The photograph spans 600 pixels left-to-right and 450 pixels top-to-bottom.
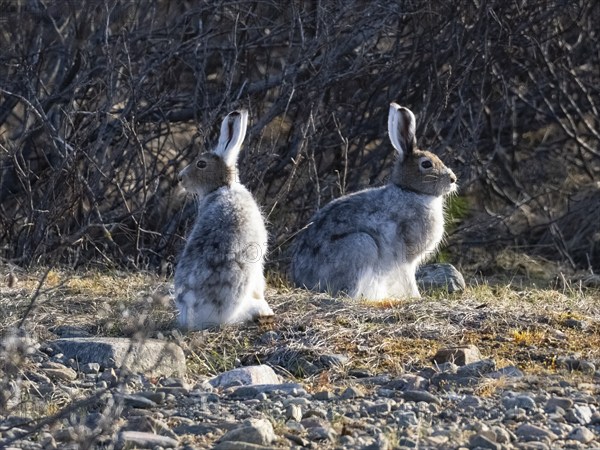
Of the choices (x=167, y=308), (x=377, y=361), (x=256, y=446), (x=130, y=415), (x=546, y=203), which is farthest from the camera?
(x=546, y=203)

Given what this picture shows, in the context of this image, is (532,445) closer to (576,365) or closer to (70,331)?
(576,365)

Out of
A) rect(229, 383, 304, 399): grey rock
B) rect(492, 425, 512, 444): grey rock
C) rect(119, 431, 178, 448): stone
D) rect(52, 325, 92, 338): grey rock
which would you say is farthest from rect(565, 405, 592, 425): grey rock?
rect(52, 325, 92, 338): grey rock

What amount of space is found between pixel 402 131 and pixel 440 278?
948mm

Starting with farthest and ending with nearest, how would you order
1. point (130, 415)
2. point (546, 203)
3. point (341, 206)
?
point (546, 203)
point (341, 206)
point (130, 415)

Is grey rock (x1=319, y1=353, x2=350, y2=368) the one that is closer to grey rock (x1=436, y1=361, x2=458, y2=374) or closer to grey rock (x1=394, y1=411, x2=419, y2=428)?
grey rock (x1=436, y1=361, x2=458, y2=374)

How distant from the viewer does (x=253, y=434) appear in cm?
377

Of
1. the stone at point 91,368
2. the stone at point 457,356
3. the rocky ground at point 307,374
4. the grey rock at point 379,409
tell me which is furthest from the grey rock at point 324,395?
the stone at point 91,368

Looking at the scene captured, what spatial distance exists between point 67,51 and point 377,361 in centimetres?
505

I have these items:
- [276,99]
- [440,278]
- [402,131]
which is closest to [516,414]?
[440,278]

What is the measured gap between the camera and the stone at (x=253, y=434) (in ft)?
12.4

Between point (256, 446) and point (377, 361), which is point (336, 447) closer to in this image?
point (256, 446)

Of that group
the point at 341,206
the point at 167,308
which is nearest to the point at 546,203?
the point at 341,206

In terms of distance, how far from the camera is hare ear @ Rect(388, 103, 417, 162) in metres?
7.38

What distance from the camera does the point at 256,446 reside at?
3.71m
